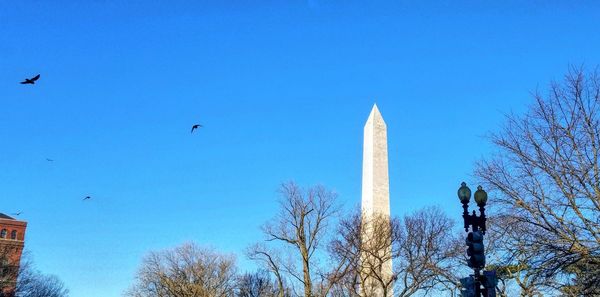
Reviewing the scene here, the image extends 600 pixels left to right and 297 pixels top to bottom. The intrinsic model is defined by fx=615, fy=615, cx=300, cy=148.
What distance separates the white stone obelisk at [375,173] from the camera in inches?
1547

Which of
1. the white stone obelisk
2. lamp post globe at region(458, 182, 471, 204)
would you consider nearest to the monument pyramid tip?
the white stone obelisk

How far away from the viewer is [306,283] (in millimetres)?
36406

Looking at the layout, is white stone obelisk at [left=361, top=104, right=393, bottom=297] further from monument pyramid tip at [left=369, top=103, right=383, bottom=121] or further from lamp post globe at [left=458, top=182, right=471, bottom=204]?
lamp post globe at [left=458, top=182, right=471, bottom=204]

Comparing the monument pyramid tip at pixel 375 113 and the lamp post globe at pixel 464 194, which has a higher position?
the monument pyramid tip at pixel 375 113

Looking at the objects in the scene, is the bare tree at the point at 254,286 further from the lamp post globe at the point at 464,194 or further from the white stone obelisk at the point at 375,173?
the lamp post globe at the point at 464,194

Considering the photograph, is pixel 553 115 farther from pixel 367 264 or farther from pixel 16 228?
pixel 16 228

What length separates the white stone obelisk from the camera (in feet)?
129

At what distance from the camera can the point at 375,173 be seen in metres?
40.7

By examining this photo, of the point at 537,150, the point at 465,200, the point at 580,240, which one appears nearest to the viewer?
the point at 465,200

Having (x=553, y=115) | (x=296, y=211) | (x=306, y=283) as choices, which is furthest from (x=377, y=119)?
(x=553, y=115)

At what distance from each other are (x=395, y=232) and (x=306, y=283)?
631cm

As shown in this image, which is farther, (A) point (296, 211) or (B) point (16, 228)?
(B) point (16, 228)

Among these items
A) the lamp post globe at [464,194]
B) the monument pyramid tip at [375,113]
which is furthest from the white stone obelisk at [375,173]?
the lamp post globe at [464,194]

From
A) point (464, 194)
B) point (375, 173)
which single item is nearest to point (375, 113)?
point (375, 173)
